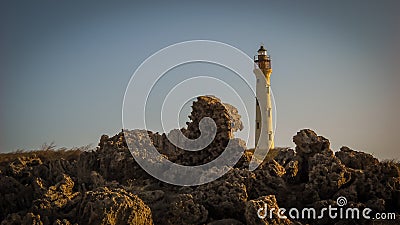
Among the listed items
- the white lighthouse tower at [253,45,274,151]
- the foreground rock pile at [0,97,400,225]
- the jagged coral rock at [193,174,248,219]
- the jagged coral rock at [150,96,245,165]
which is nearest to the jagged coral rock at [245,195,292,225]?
the foreground rock pile at [0,97,400,225]

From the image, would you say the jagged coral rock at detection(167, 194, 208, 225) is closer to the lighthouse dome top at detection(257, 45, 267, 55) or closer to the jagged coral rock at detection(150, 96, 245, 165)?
the jagged coral rock at detection(150, 96, 245, 165)

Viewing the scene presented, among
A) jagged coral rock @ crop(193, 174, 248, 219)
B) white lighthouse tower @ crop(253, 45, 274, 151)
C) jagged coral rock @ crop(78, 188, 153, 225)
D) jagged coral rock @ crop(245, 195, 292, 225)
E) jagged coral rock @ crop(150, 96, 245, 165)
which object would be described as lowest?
jagged coral rock @ crop(78, 188, 153, 225)

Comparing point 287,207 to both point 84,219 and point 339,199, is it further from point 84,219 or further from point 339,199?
point 84,219

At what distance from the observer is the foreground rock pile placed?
373 inches

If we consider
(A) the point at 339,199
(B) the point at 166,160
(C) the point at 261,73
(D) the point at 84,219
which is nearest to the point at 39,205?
(D) the point at 84,219

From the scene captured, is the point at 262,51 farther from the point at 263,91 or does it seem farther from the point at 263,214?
the point at 263,214

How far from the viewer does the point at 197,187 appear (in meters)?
10.9

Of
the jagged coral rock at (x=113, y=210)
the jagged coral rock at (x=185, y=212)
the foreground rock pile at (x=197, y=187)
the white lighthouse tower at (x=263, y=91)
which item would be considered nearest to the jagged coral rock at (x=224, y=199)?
the foreground rock pile at (x=197, y=187)

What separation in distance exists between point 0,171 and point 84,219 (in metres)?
4.03

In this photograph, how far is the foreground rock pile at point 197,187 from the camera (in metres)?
9.48

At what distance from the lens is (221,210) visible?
34.3 ft

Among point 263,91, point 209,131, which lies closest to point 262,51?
point 263,91

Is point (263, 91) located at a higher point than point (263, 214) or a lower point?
higher

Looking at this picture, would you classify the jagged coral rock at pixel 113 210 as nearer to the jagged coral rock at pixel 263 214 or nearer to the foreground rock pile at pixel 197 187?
the foreground rock pile at pixel 197 187
